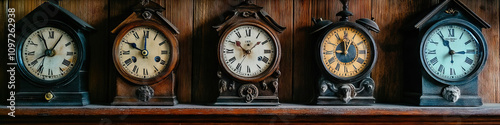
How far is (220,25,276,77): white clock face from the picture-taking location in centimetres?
190

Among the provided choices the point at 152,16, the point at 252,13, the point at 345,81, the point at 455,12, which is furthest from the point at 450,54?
the point at 152,16

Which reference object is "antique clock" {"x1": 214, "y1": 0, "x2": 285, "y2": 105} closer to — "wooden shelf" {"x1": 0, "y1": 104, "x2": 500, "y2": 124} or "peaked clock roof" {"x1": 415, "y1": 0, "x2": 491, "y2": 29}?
"wooden shelf" {"x1": 0, "y1": 104, "x2": 500, "y2": 124}

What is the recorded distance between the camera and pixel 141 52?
1883mm

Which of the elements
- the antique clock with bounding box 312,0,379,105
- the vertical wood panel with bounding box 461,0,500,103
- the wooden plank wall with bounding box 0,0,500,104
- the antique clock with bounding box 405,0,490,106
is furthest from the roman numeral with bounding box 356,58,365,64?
the vertical wood panel with bounding box 461,0,500,103

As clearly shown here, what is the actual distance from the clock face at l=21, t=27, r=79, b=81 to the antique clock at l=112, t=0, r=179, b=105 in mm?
278

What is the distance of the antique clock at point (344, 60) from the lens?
6.32ft

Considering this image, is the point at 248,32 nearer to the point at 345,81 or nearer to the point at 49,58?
the point at 345,81

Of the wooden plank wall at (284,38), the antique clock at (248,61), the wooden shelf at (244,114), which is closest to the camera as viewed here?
the wooden shelf at (244,114)

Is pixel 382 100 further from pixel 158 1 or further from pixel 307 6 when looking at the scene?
pixel 158 1

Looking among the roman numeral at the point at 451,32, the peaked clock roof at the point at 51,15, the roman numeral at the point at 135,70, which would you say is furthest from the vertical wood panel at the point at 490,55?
the peaked clock roof at the point at 51,15

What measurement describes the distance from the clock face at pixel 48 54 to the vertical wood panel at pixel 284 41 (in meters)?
1.15

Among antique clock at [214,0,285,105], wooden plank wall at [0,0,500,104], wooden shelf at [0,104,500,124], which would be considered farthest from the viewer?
wooden plank wall at [0,0,500,104]

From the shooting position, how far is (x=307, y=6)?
211 cm

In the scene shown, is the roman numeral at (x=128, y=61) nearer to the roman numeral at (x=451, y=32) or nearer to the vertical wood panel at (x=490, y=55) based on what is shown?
the roman numeral at (x=451, y=32)
